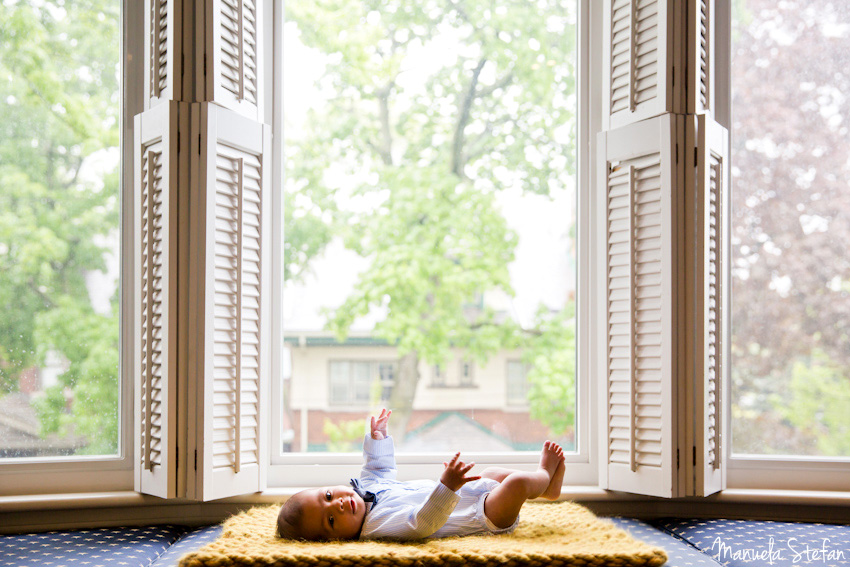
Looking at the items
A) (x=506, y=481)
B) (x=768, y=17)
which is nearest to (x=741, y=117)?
(x=768, y=17)

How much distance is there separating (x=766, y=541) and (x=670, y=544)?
23cm

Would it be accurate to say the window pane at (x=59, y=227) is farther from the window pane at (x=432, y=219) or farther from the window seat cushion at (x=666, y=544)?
the window pane at (x=432, y=219)

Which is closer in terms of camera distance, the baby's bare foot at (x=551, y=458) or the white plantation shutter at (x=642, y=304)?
the baby's bare foot at (x=551, y=458)

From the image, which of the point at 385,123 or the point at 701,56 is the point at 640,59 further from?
the point at 385,123

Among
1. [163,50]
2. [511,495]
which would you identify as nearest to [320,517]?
[511,495]

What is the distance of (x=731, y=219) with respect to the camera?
6.78ft

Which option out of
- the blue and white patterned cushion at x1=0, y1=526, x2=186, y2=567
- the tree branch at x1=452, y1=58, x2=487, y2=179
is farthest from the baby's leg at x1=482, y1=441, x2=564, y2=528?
the tree branch at x1=452, y1=58, x2=487, y2=179

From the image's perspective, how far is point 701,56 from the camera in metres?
1.88

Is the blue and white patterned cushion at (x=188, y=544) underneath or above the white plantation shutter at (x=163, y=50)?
underneath

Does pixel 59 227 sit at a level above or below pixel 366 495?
above

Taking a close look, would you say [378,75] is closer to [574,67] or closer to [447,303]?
[574,67]

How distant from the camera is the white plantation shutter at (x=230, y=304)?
1756mm

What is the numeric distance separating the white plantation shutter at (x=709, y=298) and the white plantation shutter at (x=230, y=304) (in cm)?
118

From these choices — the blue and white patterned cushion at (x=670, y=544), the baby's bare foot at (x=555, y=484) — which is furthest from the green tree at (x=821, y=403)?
the baby's bare foot at (x=555, y=484)
